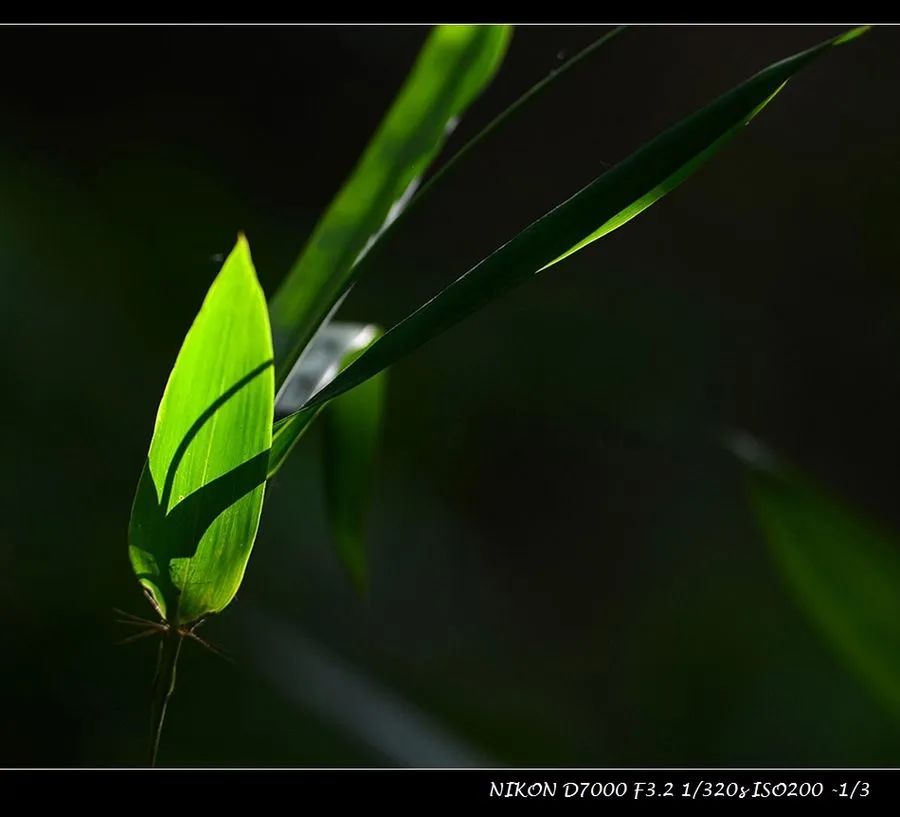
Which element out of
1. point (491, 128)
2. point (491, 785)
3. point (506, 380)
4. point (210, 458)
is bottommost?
point (491, 785)

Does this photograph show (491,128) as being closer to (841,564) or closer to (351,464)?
(351,464)

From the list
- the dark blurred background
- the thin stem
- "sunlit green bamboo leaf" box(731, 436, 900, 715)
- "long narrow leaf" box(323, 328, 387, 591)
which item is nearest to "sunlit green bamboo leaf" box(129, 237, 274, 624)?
the thin stem

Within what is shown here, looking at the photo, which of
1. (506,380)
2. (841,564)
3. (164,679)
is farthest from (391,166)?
(506,380)

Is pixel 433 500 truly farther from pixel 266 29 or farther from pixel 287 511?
pixel 266 29

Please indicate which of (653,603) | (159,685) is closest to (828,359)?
(653,603)

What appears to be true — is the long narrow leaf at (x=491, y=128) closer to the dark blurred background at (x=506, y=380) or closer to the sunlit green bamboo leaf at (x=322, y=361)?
the sunlit green bamboo leaf at (x=322, y=361)

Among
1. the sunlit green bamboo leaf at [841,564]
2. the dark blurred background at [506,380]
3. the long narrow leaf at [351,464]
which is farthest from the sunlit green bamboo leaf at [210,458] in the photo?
the dark blurred background at [506,380]
